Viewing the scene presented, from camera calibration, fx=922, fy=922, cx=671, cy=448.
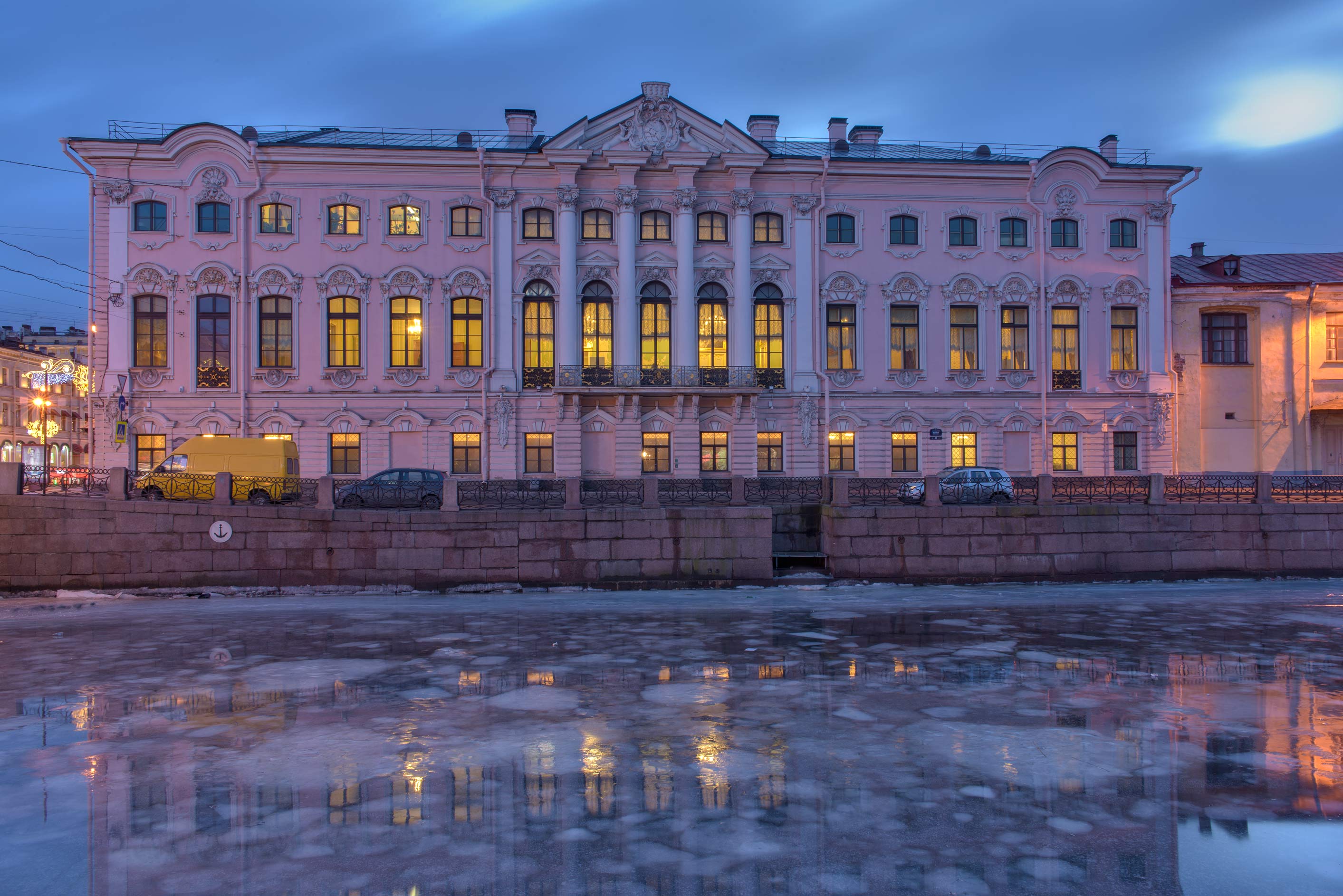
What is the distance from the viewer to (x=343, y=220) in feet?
102

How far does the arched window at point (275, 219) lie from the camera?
101 feet

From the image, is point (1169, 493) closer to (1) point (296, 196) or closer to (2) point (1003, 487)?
(2) point (1003, 487)

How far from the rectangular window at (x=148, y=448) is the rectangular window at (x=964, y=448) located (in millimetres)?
26586

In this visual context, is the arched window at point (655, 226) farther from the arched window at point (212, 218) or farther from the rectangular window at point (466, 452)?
the arched window at point (212, 218)

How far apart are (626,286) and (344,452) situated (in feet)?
36.2

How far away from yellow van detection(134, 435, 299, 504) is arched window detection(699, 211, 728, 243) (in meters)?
15.4

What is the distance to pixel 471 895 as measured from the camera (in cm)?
550

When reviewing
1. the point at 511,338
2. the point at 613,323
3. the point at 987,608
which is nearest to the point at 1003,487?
the point at 987,608

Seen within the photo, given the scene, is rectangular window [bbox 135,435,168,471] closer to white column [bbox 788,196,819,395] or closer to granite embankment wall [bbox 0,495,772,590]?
granite embankment wall [bbox 0,495,772,590]

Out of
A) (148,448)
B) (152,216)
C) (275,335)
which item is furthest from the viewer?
(275,335)

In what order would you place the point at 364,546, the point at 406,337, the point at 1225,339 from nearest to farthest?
the point at 364,546
the point at 406,337
the point at 1225,339

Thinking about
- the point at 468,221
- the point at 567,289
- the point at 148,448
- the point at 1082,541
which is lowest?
the point at 1082,541

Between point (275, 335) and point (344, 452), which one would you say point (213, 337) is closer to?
point (275, 335)

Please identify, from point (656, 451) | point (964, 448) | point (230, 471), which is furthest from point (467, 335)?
point (964, 448)
